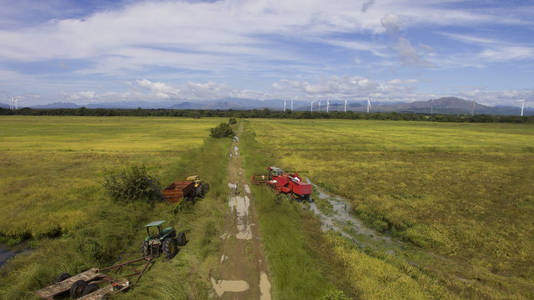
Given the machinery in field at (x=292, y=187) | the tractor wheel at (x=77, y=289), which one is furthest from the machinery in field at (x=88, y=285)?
the machinery in field at (x=292, y=187)

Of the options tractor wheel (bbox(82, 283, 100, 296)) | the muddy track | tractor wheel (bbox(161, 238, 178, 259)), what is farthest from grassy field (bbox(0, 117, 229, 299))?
tractor wheel (bbox(82, 283, 100, 296))

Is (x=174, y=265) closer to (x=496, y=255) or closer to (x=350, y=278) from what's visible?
(x=350, y=278)

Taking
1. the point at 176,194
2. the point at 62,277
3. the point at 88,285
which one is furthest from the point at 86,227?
the point at 88,285

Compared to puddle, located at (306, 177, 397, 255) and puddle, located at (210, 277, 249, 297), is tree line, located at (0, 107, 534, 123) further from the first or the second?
puddle, located at (210, 277, 249, 297)

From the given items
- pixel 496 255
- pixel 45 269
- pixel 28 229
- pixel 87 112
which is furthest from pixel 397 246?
pixel 87 112

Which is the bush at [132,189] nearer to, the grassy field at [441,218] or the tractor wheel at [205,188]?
the tractor wheel at [205,188]

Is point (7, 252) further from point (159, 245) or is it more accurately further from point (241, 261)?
point (241, 261)
